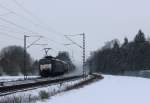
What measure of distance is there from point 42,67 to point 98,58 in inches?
4861

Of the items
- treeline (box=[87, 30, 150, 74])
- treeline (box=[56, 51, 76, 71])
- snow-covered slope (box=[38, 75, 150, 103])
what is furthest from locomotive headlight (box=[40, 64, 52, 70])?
treeline (box=[87, 30, 150, 74])

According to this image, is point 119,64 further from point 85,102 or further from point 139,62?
point 85,102

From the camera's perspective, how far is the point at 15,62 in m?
129

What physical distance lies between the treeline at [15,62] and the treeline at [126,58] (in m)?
27.1

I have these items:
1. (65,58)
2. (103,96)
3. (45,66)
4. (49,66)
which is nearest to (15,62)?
(65,58)

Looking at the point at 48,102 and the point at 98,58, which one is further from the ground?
the point at 98,58

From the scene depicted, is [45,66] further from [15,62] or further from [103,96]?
[15,62]

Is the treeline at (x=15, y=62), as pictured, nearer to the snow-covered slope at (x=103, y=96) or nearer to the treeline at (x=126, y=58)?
the treeline at (x=126, y=58)

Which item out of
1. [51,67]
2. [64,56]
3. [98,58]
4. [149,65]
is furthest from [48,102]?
[98,58]

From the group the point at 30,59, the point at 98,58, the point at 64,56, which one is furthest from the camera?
the point at 98,58

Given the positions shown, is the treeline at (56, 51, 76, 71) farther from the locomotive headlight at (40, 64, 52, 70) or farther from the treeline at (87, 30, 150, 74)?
the locomotive headlight at (40, 64, 52, 70)

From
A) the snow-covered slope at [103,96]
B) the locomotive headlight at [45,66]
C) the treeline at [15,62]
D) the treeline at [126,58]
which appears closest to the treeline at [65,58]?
the treeline at [15,62]

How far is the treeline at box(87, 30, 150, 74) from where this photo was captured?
480 ft

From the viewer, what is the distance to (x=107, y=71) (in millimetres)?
175000
